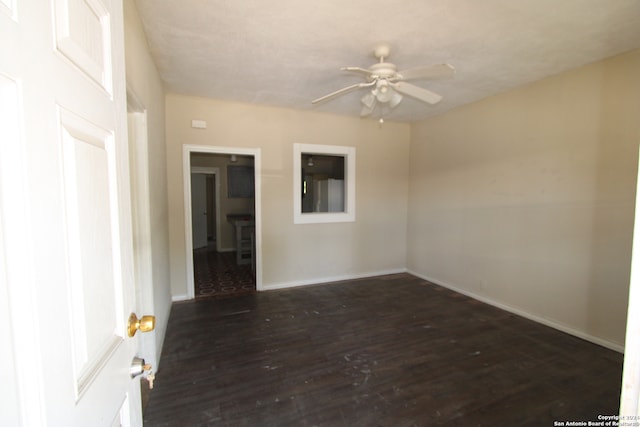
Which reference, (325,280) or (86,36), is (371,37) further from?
A: (325,280)

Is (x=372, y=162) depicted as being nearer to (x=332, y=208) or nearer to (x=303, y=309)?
(x=332, y=208)

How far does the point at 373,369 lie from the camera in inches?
88.7

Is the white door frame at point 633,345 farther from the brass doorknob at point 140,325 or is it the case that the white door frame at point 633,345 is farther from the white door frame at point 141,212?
the white door frame at point 141,212

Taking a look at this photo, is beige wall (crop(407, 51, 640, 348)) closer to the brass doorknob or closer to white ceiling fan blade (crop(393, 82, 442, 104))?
white ceiling fan blade (crop(393, 82, 442, 104))

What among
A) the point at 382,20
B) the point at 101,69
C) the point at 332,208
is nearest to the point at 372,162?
the point at 332,208

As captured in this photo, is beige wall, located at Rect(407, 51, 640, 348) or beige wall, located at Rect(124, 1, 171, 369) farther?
beige wall, located at Rect(407, 51, 640, 348)

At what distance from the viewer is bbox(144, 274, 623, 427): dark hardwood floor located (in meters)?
1.80

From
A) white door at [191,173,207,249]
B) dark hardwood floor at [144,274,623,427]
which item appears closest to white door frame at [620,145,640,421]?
dark hardwood floor at [144,274,623,427]

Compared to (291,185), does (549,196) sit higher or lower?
lower

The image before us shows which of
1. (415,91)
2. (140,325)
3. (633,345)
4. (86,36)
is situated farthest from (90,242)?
(415,91)

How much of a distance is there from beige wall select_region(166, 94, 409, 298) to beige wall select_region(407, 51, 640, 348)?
80 cm

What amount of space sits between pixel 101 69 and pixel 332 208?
4.06m

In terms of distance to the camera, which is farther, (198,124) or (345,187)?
(345,187)

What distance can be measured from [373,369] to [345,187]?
9.33ft
